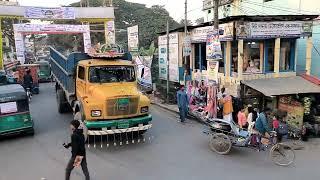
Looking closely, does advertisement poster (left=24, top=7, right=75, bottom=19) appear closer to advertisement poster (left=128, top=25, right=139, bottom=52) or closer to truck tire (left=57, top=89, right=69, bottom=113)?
advertisement poster (left=128, top=25, right=139, bottom=52)

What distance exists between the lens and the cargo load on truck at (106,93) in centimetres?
1056

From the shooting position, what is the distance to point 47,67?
27.9m

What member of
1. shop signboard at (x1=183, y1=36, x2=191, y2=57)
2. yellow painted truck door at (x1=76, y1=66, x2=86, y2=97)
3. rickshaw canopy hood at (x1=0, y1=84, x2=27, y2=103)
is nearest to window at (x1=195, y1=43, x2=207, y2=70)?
shop signboard at (x1=183, y1=36, x2=191, y2=57)

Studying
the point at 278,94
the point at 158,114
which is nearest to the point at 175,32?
the point at 158,114

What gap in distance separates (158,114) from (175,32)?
18.8ft

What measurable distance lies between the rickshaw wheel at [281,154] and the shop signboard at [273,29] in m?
5.93

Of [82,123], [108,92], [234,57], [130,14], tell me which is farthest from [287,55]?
[130,14]

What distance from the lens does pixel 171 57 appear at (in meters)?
20.5

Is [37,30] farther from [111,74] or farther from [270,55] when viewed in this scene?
[270,55]

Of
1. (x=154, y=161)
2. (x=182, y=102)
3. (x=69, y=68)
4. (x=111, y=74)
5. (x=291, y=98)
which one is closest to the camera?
(x=154, y=161)

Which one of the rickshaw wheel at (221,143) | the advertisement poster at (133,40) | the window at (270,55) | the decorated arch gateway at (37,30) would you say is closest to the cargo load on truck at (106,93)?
the rickshaw wheel at (221,143)

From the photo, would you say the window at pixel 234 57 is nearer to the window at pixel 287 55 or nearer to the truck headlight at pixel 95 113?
the window at pixel 287 55

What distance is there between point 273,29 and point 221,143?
661 cm

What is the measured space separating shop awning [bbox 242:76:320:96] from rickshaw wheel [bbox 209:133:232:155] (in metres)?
3.17
